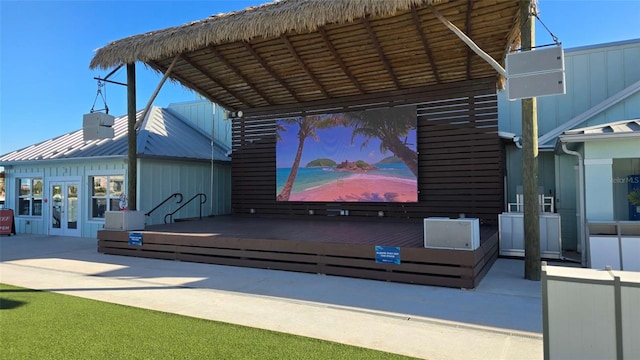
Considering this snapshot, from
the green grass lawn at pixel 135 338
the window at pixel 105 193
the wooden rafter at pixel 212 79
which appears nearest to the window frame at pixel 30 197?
the window at pixel 105 193

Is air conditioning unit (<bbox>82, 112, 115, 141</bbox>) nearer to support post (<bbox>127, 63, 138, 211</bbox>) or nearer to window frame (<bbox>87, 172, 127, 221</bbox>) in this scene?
support post (<bbox>127, 63, 138, 211</bbox>)

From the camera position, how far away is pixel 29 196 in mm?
13984

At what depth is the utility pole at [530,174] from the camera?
6035 millimetres

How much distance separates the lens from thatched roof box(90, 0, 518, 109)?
7504 mm

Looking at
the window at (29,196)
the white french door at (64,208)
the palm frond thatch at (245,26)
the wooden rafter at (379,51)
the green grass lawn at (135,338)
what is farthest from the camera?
the window at (29,196)

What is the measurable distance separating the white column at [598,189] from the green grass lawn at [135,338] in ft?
17.3

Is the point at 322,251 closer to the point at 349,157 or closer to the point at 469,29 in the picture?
the point at 349,157

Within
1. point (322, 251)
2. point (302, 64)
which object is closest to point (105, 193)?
point (302, 64)

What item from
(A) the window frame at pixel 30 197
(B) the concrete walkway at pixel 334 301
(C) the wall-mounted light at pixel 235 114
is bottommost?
(B) the concrete walkway at pixel 334 301

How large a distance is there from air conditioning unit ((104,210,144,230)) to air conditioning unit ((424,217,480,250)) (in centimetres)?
663

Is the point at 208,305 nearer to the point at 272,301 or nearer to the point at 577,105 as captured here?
the point at 272,301

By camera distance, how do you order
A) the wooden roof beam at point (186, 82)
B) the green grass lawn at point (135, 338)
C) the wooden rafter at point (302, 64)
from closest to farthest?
the green grass lawn at point (135, 338) < the wooden rafter at point (302, 64) < the wooden roof beam at point (186, 82)

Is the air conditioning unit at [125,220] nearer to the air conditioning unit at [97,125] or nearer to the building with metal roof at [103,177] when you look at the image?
the air conditioning unit at [97,125]

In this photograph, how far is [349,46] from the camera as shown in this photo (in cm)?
933
